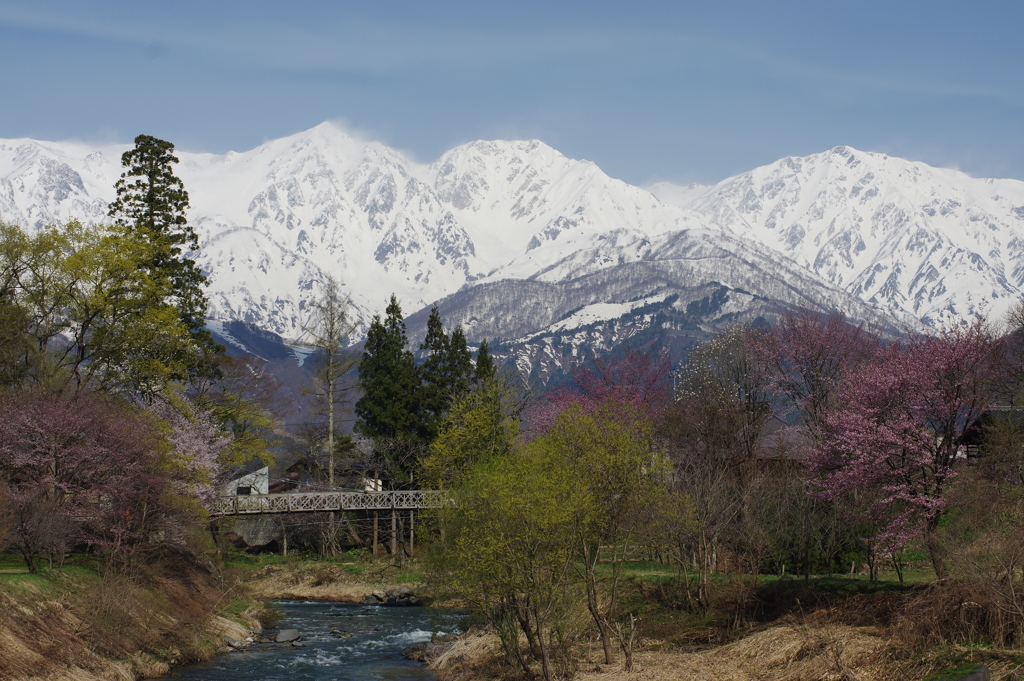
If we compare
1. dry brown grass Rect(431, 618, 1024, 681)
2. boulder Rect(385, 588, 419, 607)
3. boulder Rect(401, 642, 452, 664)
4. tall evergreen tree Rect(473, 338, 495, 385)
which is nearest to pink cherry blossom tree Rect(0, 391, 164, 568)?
boulder Rect(401, 642, 452, 664)

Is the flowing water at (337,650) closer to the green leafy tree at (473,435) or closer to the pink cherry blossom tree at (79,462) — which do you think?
the pink cherry blossom tree at (79,462)

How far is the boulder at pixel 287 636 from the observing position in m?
42.8

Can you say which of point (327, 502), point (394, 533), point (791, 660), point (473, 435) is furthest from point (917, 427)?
point (394, 533)

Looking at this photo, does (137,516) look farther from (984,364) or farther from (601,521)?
(984,364)

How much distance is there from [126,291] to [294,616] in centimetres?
1798

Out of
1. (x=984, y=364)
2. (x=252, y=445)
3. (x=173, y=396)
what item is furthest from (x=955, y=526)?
(x=252, y=445)

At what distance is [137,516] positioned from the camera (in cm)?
4269

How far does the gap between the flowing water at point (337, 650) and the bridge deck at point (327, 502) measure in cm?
1146

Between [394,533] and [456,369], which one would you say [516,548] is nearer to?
[394,533]

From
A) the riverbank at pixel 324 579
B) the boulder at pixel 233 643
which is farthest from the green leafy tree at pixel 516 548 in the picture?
the riverbank at pixel 324 579

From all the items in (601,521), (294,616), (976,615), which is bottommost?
(294,616)

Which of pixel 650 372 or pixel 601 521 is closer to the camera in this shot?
pixel 601 521

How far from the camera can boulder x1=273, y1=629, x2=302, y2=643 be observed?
4275cm

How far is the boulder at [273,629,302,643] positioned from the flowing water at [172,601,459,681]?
420 millimetres
